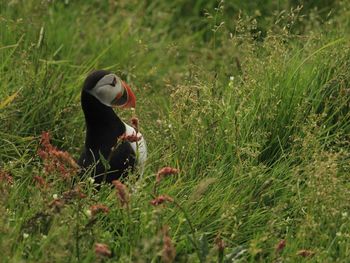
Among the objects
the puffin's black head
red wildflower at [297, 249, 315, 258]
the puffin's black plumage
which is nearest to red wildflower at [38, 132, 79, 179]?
the puffin's black plumage

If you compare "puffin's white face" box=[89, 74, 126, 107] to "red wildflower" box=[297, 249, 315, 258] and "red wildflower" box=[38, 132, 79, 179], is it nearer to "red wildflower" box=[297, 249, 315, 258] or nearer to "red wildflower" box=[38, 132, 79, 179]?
"red wildflower" box=[38, 132, 79, 179]

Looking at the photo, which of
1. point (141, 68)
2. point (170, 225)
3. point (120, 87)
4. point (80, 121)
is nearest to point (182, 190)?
point (170, 225)

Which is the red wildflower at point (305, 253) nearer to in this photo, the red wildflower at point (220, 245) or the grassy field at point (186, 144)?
the grassy field at point (186, 144)

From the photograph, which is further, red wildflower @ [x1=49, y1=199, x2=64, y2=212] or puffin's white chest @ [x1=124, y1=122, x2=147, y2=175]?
puffin's white chest @ [x1=124, y1=122, x2=147, y2=175]

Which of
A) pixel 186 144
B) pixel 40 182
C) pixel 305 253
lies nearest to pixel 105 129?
pixel 186 144

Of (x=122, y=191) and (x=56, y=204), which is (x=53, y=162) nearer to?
(x=56, y=204)

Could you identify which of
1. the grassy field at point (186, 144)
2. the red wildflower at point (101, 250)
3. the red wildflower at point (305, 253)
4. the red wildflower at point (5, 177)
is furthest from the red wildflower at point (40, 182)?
the red wildflower at point (305, 253)

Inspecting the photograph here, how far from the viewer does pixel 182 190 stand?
4688 millimetres

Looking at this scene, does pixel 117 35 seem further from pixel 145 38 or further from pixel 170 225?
pixel 170 225

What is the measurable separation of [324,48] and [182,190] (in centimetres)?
154

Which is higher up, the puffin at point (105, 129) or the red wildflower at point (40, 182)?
the red wildflower at point (40, 182)

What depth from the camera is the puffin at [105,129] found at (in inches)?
192

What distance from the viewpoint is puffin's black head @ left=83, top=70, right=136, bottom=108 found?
496 cm

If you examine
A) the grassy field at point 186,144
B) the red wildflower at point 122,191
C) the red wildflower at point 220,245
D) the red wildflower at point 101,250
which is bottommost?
Result: the grassy field at point 186,144
